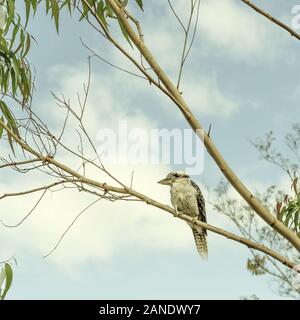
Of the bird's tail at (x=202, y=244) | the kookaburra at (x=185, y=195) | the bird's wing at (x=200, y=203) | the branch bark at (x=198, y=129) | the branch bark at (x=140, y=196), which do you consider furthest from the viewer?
the bird's tail at (x=202, y=244)

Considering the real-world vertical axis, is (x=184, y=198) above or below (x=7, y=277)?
above

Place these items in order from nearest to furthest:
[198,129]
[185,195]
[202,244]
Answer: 1. [198,129]
2. [185,195]
3. [202,244]

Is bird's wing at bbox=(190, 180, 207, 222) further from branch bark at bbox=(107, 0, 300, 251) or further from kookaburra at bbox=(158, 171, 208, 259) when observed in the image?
branch bark at bbox=(107, 0, 300, 251)

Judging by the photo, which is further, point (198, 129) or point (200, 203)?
point (200, 203)

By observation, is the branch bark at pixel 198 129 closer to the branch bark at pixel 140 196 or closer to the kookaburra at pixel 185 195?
the branch bark at pixel 140 196

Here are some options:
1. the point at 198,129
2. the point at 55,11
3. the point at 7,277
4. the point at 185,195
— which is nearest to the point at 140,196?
the point at 198,129

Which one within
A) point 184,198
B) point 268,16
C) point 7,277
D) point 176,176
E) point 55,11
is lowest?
point 7,277

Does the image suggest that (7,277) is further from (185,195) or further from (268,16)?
(268,16)

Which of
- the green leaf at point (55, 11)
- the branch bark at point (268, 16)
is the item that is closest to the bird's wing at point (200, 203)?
the green leaf at point (55, 11)

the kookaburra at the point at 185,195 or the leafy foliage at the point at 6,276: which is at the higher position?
the kookaburra at the point at 185,195

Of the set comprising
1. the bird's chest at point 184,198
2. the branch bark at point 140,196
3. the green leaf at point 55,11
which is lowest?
the branch bark at point 140,196

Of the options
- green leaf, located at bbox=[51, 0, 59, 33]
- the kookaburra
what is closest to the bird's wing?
the kookaburra
